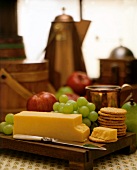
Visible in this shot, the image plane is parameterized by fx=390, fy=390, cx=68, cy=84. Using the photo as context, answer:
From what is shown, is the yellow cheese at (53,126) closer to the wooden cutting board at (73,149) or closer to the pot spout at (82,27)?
the wooden cutting board at (73,149)

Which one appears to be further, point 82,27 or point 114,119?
point 82,27

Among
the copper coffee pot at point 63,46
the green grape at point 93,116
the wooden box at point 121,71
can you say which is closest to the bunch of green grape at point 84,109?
the green grape at point 93,116

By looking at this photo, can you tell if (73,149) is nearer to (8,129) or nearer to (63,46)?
(8,129)

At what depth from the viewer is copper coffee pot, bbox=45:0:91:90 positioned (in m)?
3.18

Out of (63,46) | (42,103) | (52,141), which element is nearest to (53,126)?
(52,141)

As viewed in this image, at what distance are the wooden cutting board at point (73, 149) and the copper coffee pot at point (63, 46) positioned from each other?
1.72 meters

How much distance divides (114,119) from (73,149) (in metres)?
0.22

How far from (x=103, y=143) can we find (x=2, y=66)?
1.35 m

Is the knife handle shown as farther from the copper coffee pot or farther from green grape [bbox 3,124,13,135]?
the copper coffee pot

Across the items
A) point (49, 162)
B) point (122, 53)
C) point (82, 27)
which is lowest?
point (49, 162)

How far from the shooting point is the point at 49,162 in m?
1.42

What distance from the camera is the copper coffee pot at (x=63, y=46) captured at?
3176 millimetres

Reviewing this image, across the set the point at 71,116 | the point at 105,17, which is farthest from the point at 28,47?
the point at 71,116

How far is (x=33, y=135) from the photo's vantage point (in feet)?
4.74
